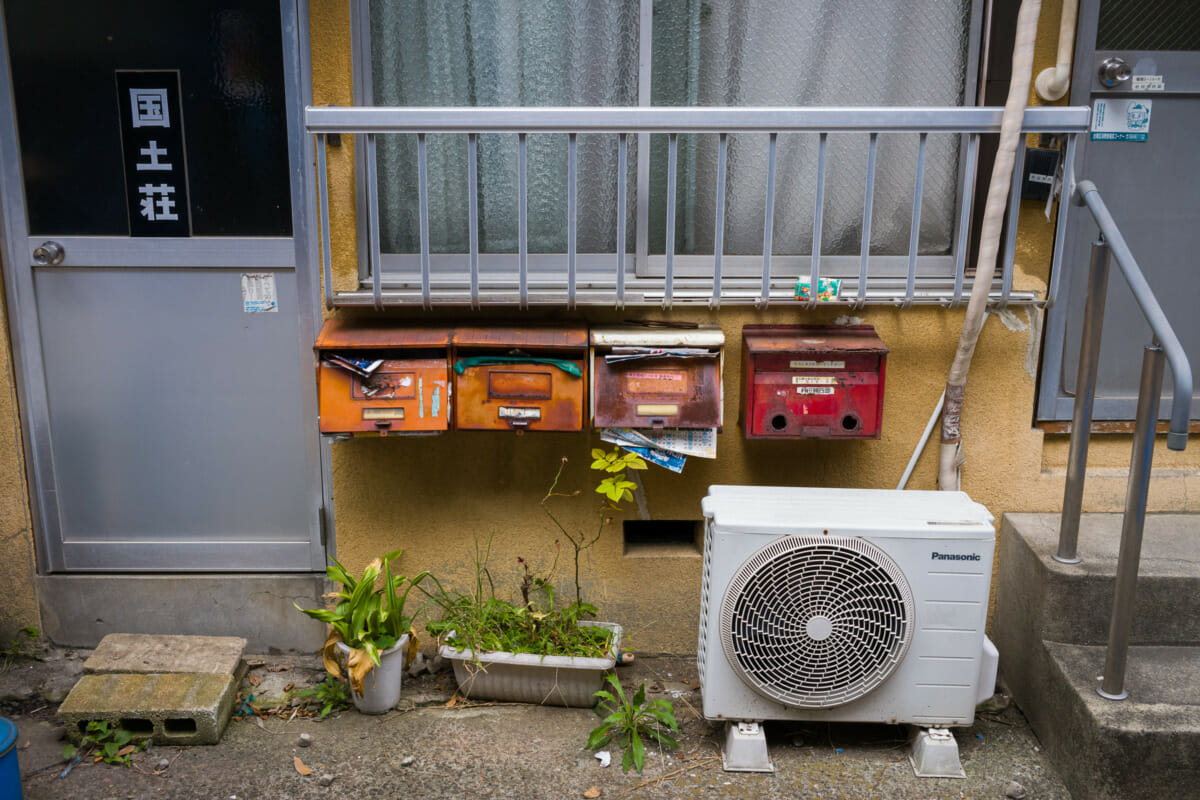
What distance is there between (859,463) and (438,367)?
1626 mm

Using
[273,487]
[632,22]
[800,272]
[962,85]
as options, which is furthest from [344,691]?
[962,85]

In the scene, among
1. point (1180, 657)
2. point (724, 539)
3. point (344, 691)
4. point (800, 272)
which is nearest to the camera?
point (724, 539)

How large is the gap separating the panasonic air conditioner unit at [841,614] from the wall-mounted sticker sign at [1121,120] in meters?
1.52

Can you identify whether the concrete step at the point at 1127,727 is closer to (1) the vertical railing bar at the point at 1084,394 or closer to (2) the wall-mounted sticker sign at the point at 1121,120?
(1) the vertical railing bar at the point at 1084,394

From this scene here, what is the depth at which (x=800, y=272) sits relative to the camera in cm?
368

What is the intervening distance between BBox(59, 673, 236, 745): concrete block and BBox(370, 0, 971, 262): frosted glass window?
177 cm

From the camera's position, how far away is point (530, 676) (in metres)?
3.33

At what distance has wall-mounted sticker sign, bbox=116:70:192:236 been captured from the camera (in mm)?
3434

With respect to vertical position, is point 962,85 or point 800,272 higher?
point 962,85

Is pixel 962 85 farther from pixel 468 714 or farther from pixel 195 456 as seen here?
pixel 195 456

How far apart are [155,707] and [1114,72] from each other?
403 cm

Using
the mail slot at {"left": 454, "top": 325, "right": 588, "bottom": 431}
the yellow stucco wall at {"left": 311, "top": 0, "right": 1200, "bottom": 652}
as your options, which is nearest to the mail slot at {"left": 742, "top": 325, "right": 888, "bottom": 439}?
the yellow stucco wall at {"left": 311, "top": 0, "right": 1200, "bottom": 652}

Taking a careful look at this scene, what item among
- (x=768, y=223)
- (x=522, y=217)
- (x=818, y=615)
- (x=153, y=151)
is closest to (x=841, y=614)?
(x=818, y=615)

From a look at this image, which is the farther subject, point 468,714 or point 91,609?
point 91,609
